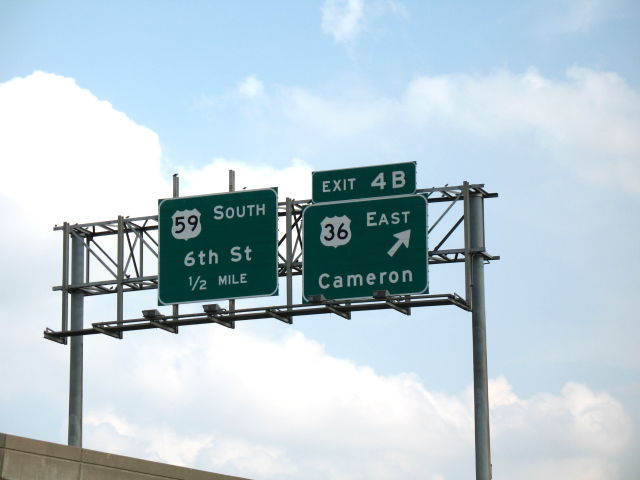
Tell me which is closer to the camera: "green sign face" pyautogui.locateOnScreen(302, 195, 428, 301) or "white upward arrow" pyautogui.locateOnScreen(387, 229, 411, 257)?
"green sign face" pyautogui.locateOnScreen(302, 195, 428, 301)

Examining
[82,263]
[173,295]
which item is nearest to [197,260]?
[173,295]

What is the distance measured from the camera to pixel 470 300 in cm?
3064

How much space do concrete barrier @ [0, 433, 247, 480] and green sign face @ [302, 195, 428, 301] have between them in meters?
6.09

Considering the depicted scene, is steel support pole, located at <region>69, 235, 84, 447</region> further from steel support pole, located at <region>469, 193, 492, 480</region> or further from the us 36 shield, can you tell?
steel support pole, located at <region>469, 193, 492, 480</region>

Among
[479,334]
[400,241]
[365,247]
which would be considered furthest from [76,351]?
[479,334]

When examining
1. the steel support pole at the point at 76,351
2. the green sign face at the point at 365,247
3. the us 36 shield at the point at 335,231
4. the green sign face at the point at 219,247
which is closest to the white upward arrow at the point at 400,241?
the green sign face at the point at 365,247

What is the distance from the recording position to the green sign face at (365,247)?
30125 millimetres

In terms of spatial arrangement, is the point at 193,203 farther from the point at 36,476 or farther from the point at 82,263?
the point at 36,476

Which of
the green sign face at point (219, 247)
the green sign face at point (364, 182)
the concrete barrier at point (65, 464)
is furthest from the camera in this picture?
the green sign face at point (219, 247)

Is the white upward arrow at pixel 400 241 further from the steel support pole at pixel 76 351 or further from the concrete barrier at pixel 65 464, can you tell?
the steel support pole at pixel 76 351

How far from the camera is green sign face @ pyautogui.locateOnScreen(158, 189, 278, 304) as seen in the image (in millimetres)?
31359

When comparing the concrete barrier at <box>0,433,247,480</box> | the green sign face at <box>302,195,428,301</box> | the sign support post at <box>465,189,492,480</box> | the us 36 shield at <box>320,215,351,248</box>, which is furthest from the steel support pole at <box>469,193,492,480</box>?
the concrete barrier at <box>0,433,247,480</box>

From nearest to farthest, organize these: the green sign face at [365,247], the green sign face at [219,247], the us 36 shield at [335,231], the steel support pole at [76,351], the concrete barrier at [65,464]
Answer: the concrete barrier at [65,464]
the green sign face at [365,247]
the us 36 shield at [335,231]
the green sign face at [219,247]
the steel support pole at [76,351]

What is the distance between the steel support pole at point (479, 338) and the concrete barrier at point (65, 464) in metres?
6.79
